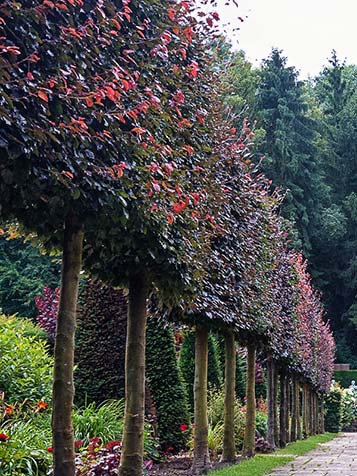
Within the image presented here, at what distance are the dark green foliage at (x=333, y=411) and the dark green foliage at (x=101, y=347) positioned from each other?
70.6 feet

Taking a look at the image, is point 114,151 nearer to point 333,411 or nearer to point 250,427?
point 250,427

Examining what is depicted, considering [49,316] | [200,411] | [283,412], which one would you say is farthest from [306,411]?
[200,411]

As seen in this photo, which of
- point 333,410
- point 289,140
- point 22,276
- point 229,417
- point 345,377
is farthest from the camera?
point 289,140

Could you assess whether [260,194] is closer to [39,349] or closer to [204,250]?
[39,349]

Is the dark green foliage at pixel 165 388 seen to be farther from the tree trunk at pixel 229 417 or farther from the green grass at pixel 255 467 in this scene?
the green grass at pixel 255 467

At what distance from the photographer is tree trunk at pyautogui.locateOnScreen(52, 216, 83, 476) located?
4422 mm

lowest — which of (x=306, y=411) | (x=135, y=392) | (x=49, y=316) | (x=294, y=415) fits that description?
(x=294, y=415)

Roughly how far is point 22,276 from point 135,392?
24986 millimetres

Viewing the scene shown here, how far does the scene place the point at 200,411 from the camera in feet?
29.8

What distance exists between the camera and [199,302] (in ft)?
26.6

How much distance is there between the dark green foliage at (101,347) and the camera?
11.4 meters

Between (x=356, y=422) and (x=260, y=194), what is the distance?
2551cm

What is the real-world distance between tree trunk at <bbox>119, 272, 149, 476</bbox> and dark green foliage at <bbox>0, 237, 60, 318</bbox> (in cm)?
2371

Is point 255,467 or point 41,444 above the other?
point 41,444
